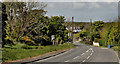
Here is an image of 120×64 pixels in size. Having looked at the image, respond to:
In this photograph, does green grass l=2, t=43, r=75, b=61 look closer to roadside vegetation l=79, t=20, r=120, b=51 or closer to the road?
the road

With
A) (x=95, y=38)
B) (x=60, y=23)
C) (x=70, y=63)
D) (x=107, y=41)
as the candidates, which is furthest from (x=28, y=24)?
(x=95, y=38)

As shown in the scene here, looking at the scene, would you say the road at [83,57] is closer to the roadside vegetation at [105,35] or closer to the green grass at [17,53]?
the green grass at [17,53]

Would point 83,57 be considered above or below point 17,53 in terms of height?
below

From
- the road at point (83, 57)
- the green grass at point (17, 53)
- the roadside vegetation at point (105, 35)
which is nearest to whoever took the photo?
the green grass at point (17, 53)

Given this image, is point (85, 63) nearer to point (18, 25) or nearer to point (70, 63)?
point (70, 63)

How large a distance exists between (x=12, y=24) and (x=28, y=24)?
10.8ft

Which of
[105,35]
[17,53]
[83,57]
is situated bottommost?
[105,35]

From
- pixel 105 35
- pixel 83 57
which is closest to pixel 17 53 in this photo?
pixel 83 57

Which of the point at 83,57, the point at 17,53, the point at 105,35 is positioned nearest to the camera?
the point at 17,53

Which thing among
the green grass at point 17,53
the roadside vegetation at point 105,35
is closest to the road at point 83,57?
the green grass at point 17,53

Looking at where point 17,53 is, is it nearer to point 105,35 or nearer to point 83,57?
point 83,57

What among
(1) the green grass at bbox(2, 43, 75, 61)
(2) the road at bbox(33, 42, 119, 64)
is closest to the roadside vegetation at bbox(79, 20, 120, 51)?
(2) the road at bbox(33, 42, 119, 64)

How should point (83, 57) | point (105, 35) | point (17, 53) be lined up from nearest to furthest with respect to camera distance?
point (17, 53) < point (83, 57) < point (105, 35)

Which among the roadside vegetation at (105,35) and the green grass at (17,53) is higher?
the green grass at (17,53)
